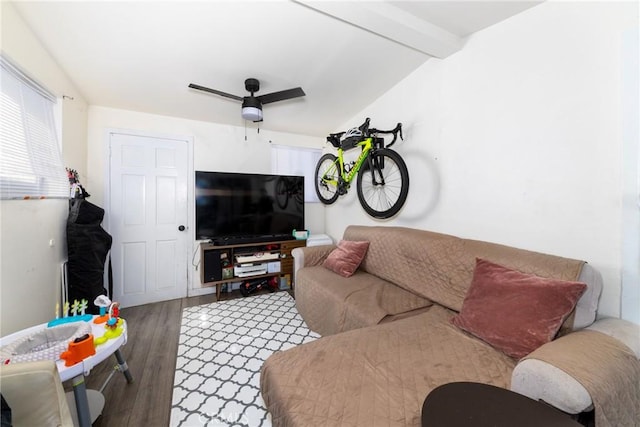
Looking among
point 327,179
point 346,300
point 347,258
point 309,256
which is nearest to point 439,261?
point 346,300

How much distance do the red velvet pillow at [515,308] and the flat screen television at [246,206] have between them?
2528 millimetres

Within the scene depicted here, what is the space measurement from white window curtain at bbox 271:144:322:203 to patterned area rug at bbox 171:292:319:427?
5.90 ft

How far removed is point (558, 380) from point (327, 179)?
118 inches

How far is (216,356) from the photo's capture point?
2055 mm

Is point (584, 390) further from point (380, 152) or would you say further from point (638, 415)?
point (380, 152)

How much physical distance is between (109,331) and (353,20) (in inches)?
97.3

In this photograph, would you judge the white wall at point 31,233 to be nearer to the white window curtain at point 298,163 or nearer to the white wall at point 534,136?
the white window curtain at point 298,163

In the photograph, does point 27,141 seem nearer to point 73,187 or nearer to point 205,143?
point 73,187

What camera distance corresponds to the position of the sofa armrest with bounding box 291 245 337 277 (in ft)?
9.20

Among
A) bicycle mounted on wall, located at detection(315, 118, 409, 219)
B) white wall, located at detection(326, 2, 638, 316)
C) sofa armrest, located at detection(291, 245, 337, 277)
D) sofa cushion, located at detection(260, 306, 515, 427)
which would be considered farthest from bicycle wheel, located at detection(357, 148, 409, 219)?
sofa cushion, located at detection(260, 306, 515, 427)

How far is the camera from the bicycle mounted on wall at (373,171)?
2504 millimetres

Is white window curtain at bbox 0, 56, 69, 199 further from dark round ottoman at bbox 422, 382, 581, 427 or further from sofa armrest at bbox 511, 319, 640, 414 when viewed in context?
sofa armrest at bbox 511, 319, 640, 414

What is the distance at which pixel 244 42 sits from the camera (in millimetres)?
1870

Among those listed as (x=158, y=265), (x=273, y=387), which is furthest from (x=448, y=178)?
(x=158, y=265)
